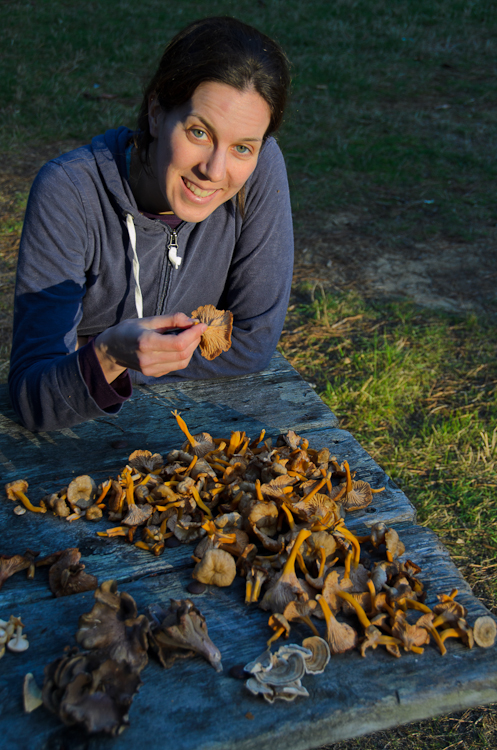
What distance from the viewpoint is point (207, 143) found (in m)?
1.94

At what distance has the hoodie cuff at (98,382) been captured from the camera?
1.83 metres

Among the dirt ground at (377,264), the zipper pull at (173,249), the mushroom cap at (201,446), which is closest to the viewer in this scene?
the mushroom cap at (201,446)

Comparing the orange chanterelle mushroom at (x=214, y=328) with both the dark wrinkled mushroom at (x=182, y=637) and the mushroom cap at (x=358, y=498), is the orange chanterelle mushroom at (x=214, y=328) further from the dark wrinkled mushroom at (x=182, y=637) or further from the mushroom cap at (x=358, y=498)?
the dark wrinkled mushroom at (x=182, y=637)

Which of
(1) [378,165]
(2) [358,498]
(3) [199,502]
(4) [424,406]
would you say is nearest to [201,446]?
(3) [199,502]

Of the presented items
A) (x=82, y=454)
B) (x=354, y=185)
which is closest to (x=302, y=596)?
(x=82, y=454)

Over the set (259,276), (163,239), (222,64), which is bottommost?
(259,276)

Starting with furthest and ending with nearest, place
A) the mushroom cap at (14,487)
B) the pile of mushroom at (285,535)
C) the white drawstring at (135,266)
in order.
→ 1. the white drawstring at (135,266)
2. the mushroom cap at (14,487)
3. the pile of mushroom at (285,535)

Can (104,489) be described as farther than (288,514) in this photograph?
Yes

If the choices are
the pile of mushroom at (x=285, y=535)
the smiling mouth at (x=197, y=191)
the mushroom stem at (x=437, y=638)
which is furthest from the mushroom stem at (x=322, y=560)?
the smiling mouth at (x=197, y=191)

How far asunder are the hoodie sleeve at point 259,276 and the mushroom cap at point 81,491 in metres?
0.71

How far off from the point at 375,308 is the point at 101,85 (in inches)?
195

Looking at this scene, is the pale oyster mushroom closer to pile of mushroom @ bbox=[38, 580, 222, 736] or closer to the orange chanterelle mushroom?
pile of mushroom @ bbox=[38, 580, 222, 736]

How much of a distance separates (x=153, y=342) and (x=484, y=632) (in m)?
0.99

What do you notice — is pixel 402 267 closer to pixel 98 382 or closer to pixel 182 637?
pixel 98 382
